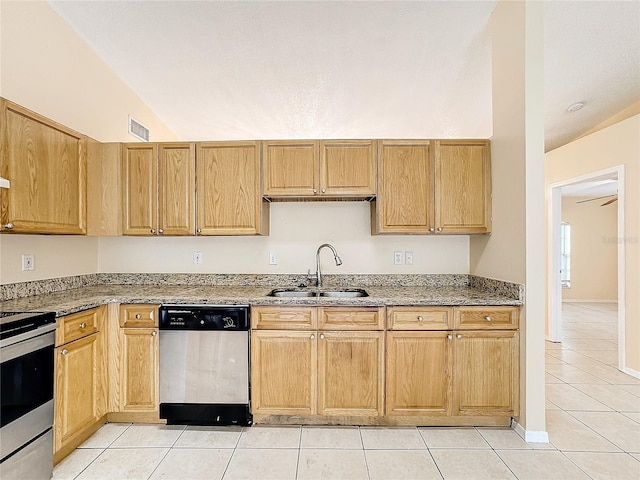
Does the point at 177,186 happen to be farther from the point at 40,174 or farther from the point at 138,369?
the point at 138,369

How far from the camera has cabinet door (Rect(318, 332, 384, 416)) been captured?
2402mm

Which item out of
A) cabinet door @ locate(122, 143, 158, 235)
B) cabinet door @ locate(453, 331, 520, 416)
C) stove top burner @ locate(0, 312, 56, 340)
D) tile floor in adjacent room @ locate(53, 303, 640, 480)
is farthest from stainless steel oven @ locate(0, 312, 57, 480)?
cabinet door @ locate(453, 331, 520, 416)

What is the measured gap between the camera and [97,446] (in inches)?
86.7

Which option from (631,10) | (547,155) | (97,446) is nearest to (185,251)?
(97,446)

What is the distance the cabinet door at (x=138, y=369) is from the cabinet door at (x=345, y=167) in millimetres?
1676

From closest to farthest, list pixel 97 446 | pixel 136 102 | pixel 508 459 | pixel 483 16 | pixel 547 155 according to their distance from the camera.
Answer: pixel 508 459, pixel 97 446, pixel 483 16, pixel 136 102, pixel 547 155

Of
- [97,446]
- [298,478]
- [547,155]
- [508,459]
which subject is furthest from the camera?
[547,155]

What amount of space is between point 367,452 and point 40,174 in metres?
2.64

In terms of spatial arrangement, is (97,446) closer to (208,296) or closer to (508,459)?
(208,296)

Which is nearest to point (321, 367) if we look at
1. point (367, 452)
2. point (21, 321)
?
point (367, 452)

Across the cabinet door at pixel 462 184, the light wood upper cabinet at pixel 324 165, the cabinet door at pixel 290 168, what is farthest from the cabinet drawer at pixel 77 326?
the cabinet door at pixel 462 184

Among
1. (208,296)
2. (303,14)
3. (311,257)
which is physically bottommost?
(208,296)

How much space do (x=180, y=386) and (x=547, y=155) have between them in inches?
206

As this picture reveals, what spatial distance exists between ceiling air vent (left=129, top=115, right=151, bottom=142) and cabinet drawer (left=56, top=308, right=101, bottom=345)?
6.38ft
